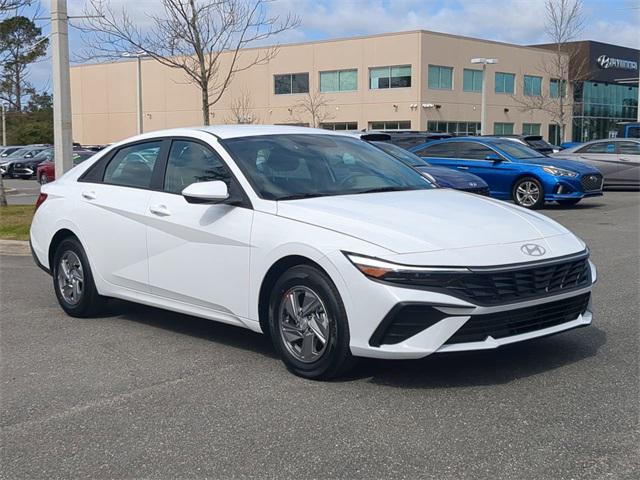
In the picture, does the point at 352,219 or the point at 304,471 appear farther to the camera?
the point at 352,219

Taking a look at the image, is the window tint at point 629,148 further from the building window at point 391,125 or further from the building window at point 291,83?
the building window at point 291,83

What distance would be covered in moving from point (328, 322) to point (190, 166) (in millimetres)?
1978

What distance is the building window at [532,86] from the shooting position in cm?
5966

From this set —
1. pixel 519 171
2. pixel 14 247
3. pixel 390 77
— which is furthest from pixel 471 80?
pixel 14 247

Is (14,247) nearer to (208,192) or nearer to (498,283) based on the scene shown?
(208,192)

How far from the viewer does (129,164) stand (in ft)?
21.9

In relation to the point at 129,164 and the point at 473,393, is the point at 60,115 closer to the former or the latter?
the point at 129,164

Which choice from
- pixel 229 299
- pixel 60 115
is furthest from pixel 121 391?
pixel 60 115

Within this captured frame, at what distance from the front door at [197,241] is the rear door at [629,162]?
1784cm

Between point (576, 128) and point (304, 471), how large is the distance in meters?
65.1

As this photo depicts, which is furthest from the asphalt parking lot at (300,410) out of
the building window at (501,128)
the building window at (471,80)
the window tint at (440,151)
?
the building window at (501,128)

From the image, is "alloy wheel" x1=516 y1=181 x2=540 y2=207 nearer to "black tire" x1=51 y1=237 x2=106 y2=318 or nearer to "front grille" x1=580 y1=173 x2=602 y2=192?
"front grille" x1=580 y1=173 x2=602 y2=192

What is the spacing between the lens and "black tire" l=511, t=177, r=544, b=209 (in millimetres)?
16469

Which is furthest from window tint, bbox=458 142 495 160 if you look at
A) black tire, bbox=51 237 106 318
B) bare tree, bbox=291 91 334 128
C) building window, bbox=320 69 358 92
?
building window, bbox=320 69 358 92
